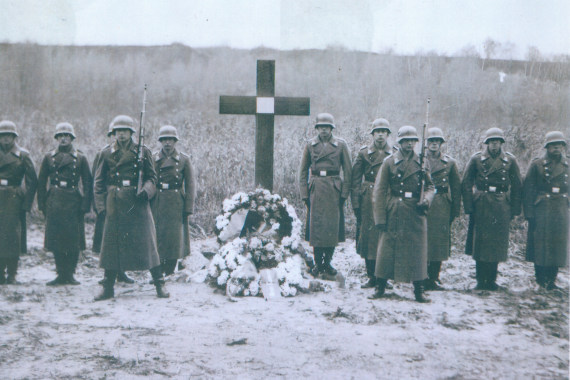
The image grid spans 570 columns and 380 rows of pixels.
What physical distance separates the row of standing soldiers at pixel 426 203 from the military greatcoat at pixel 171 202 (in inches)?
65.0

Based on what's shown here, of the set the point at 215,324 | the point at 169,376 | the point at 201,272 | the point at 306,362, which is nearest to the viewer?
the point at 169,376

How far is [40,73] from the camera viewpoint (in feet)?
24.8

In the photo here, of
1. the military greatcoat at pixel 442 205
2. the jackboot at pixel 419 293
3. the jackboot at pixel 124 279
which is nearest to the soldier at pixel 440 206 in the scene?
the military greatcoat at pixel 442 205

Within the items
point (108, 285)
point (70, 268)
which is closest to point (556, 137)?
point (108, 285)

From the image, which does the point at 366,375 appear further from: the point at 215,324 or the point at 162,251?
the point at 162,251

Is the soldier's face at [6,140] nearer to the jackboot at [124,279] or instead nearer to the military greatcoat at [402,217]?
the jackboot at [124,279]

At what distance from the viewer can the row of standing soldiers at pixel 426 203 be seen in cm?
572

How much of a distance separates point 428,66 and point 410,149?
3.75 metres

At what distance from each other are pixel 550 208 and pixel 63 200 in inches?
239

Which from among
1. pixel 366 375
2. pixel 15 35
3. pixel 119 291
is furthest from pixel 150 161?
pixel 366 375

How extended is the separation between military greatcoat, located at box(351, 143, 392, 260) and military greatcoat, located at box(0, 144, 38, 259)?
4.16 m

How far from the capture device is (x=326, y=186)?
6762 millimetres

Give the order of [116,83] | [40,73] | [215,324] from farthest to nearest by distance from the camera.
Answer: [116,83] < [40,73] < [215,324]

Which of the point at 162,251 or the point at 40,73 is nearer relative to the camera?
the point at 162,251
